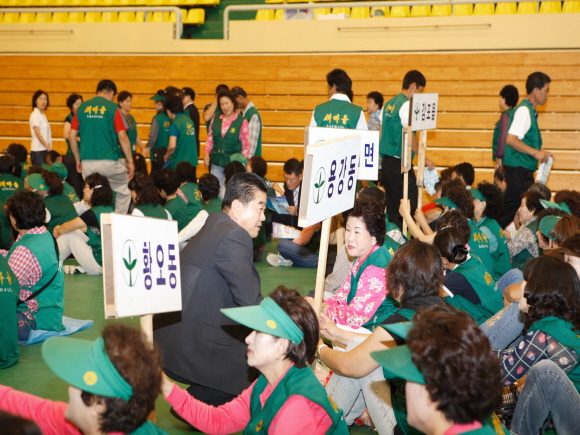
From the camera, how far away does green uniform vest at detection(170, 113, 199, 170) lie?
27.0 ft

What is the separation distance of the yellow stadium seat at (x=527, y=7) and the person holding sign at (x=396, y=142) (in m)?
3.85

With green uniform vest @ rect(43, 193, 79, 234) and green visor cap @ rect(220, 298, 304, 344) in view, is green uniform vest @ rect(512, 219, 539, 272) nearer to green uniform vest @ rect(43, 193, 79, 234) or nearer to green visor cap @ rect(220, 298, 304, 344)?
green visor cap @ rect(220, 298, 304, 344)

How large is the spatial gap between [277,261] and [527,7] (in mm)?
5716

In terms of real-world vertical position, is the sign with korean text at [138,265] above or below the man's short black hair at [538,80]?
below

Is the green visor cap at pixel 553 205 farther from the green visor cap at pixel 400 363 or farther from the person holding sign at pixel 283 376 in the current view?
the green visor cap at pixel 400 363

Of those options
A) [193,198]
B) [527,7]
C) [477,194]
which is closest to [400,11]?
[527,7]

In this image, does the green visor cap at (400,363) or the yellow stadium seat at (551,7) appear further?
the yellow stadium seat at (551,7)

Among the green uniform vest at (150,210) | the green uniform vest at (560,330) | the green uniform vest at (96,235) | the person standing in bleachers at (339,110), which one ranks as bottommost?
the green uniform vest at (96,235)

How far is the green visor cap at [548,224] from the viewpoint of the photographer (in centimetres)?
387

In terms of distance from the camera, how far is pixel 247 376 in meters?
2.77

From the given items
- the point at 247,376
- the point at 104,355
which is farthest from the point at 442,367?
the point at 247,376

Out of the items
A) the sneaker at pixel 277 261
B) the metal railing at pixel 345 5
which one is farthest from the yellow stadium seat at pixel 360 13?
the sneaker at pixel 277 261

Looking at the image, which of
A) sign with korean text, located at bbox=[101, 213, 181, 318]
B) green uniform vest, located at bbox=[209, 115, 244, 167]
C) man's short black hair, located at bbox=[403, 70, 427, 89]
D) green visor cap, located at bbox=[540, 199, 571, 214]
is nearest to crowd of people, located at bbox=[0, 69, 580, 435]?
green visor cap, located at bbox=[540, 199, 571, 214]

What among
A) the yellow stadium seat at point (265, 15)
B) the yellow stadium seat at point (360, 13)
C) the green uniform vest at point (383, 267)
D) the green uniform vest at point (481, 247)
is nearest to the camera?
the green uniform vest at point (383, 267)
